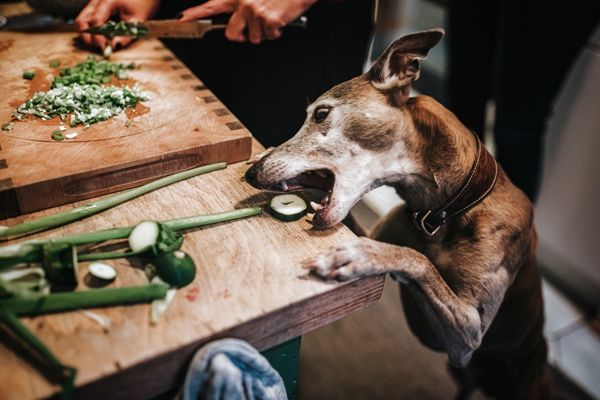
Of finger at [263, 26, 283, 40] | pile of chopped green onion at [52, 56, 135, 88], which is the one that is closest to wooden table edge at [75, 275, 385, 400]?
finger at [263, 26, 283, 40]

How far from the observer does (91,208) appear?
113cm

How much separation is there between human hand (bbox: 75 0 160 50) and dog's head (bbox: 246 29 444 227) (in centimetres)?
106

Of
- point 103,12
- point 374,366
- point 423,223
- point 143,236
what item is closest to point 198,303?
point 143,236

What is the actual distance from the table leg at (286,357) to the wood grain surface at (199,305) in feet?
0.27

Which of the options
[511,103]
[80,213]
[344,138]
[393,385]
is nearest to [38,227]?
[80,213]

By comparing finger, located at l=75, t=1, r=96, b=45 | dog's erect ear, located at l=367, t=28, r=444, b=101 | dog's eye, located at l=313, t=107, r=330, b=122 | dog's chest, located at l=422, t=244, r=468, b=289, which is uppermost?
dog's erect ear, located at l=367, t=28, r=444, b=101

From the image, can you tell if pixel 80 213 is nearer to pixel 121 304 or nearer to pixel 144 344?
pixel 121 304

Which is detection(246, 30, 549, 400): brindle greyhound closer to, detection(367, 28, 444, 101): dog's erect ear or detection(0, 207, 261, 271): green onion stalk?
detection(367, 28, 444, 101): dog's erect ear

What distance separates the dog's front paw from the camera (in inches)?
39.2

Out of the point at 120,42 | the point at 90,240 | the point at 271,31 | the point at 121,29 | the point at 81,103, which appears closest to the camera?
the point at 90,240

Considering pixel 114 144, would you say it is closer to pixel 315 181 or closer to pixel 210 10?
pixel 315 181

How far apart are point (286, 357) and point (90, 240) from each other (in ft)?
1.69

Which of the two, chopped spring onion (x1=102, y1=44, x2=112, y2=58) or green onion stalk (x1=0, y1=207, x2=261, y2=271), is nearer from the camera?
green onion stalk (x1=0, y1=207, x2=261, y2=271)

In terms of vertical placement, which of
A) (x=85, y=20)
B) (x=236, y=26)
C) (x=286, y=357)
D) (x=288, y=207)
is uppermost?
(x=236, y=26)
